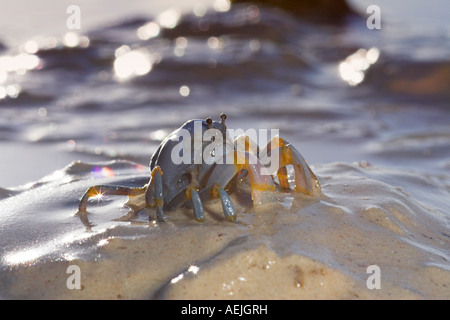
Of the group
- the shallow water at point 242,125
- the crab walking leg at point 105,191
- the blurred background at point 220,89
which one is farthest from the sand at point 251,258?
the blurred background at point 220,89

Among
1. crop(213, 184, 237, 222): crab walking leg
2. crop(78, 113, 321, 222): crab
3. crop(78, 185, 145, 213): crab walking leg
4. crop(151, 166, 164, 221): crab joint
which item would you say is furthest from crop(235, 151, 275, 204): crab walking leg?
crop(78, 185, 145, 213): crab walking leg

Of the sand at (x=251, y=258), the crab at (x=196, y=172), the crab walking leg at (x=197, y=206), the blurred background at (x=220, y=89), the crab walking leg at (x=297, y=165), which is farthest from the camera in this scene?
the blurred background at (x=220, y=89)

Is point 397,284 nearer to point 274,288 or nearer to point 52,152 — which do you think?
point 274,288

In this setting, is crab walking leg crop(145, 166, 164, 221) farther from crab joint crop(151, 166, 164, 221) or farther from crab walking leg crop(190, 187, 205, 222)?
crab walking leg crop(190, 187, 205, 222)

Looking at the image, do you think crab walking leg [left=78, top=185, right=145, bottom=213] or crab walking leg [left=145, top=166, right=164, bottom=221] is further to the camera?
crab walking leg [left=78, top=185, right=145, bottom=213]

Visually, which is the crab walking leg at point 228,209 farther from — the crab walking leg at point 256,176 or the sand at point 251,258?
the crab walking leg at point 256,176

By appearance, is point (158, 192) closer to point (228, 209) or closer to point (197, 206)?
point (197, 206)
